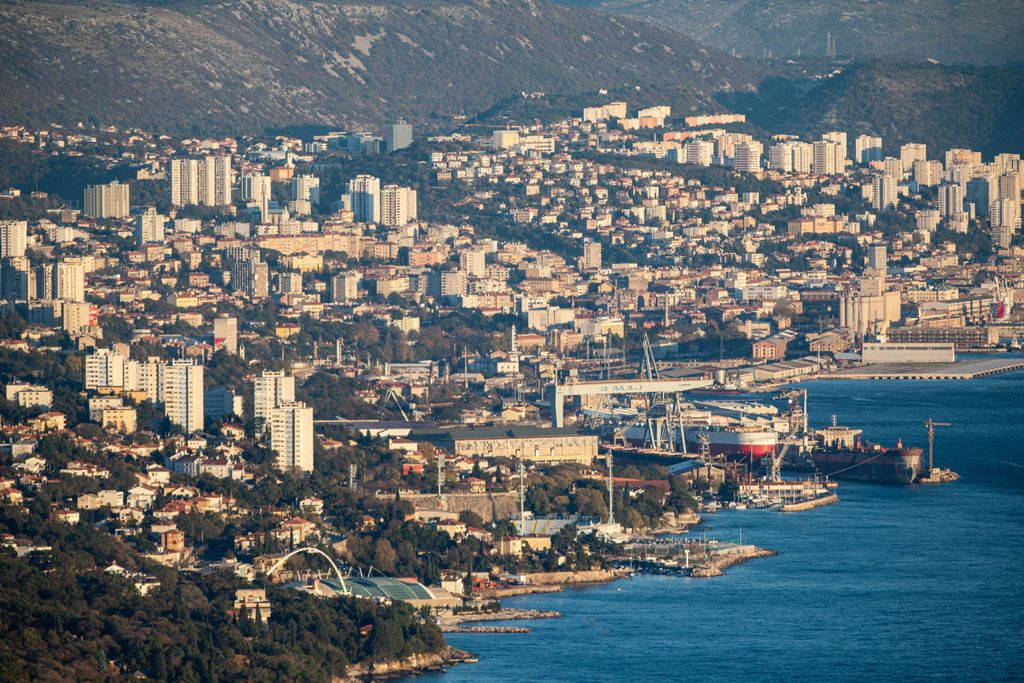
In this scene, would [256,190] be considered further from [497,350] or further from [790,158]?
[497,350]

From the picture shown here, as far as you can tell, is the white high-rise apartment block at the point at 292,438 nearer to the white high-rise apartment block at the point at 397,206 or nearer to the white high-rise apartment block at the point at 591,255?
the white high-rise apartment block at the point at 591,255

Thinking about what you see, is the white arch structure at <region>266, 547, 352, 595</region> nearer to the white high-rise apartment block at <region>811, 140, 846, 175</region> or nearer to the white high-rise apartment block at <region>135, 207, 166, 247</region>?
the white high-rise apartment block at <region>135, 207, 166, 247</region>

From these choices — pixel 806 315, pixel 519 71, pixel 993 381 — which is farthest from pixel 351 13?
pixel 993 381

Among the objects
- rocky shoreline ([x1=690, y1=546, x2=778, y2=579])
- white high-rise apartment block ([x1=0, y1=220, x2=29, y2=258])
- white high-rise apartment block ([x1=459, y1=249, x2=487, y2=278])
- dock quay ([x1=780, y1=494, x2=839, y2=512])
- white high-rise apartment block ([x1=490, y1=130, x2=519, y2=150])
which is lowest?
rocky shoreline ([x1=690, y1=546, x2=778, y2=579])

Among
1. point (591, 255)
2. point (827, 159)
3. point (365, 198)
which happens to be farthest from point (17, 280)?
point (827, 159)

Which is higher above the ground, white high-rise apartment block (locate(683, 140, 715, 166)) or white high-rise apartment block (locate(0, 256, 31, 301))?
white high-rise apartment block (locate(683, 140, 715, 166))

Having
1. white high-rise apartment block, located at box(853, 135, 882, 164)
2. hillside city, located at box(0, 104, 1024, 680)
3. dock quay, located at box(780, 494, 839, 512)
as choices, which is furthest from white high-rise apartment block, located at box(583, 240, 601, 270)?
dock quay, located at box(780, 494, 839, 512)
